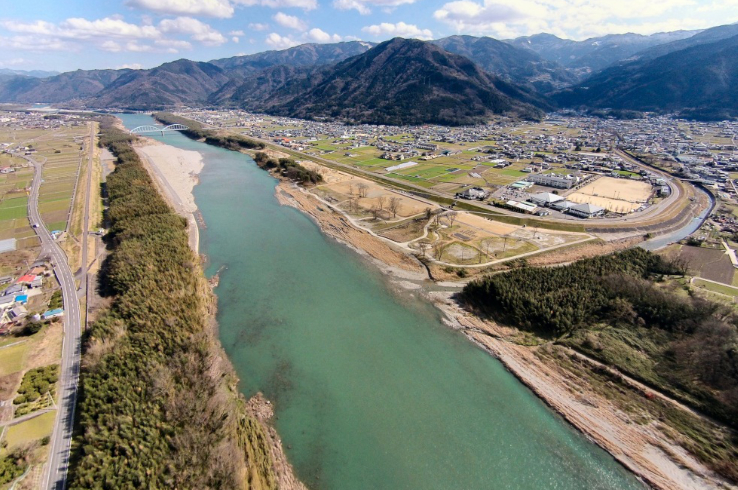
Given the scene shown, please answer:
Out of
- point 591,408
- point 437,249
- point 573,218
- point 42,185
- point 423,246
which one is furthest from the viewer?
point 42,185

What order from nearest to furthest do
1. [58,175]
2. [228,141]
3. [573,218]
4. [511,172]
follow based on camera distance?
[573,218], [58,175], [511,172], [228,141]

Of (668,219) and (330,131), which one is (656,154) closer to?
(668,219)

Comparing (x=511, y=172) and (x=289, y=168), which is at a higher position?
(x=511, y=172)

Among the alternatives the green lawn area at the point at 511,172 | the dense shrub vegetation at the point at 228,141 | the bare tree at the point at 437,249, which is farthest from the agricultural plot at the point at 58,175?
the green lawn area at the point at 511,172

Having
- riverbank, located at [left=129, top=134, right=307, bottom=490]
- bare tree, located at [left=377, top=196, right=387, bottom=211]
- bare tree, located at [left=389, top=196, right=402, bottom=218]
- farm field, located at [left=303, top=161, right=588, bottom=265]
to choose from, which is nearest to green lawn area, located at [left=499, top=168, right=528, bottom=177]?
farm field, located at [left=303, top=161, right=588, bottom=265]

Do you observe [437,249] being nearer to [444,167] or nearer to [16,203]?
[444,167]

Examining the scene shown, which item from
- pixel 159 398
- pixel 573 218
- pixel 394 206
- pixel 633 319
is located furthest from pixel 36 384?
pixel 573 218
